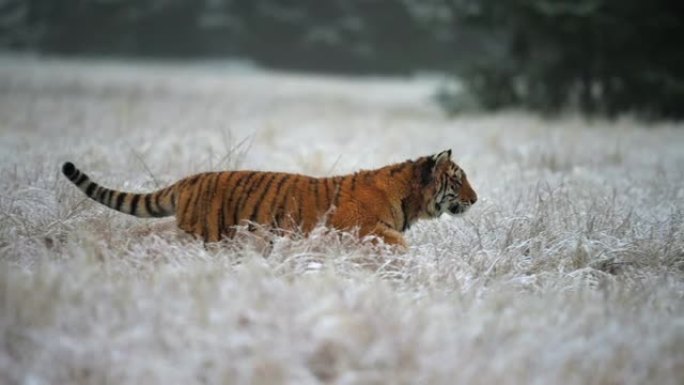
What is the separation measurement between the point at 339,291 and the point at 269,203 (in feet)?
4.19

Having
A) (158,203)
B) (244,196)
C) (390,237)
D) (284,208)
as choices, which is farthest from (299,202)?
(158,203)

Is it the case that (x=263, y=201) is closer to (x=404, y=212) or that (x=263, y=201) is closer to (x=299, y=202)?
(x=299, y=202)

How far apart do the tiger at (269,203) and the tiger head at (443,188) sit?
0.07m

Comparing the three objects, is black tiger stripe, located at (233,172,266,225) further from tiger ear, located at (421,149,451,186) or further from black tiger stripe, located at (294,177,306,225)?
tiger ear, located at (421,149,451,186)

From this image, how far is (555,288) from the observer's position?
176 inches

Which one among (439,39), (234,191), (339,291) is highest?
(439,39)

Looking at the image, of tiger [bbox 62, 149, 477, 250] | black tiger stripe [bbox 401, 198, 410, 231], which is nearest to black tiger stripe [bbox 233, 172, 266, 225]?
tiger [bbox 62, 149, 477, 250]

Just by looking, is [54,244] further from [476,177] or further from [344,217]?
[476,177]

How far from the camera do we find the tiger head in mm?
5098

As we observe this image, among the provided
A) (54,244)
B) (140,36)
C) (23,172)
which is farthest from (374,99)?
(140,36)

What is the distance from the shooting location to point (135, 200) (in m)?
4.91

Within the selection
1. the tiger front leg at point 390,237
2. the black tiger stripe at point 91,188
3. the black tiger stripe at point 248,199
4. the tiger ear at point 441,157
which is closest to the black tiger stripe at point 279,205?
the black tiger stripe at point 248,199

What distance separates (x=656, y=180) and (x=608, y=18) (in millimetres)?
6806

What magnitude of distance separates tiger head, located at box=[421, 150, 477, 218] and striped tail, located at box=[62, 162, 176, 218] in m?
1.50
